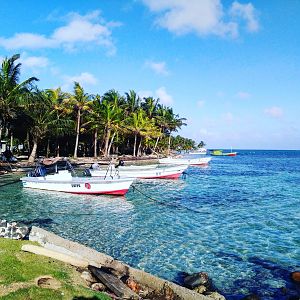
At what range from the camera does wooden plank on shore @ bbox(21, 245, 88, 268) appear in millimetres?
9938

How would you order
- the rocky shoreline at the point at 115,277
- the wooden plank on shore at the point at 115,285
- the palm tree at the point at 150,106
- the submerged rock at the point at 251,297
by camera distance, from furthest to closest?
the palm tree at the point at 150,106
the submerged rock at the point at 251,297
the rocky shoreline at the point at 115,277
the wooden plank on shore at the point at 115,285

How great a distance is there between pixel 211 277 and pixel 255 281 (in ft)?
4.98

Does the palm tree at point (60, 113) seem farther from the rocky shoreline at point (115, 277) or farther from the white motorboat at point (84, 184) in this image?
the rocky shoreline at point (115, 277)

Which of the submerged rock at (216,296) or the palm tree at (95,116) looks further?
the palm tree at (95,116)

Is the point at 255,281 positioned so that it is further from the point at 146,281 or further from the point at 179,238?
the point at 179,238

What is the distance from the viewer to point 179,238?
1627cm

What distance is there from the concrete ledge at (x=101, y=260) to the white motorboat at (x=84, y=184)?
53.7ft

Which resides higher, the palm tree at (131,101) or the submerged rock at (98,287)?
the palm tree at (131,101)

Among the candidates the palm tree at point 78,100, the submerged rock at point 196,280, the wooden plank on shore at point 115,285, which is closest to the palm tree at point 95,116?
the palm tree at point 78,100

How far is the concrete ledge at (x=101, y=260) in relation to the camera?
9.12 meters

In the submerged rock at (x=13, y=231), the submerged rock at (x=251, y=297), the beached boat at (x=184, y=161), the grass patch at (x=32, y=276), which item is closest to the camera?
the grass patch at (x=32, y=276)

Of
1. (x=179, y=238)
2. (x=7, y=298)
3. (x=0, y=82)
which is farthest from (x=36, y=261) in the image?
(x=0, y=82)

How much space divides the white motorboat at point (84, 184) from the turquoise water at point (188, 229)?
1085 millimetres

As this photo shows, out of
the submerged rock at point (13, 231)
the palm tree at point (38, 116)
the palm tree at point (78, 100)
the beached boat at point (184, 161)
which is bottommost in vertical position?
the submerged rock at point (13, 231)
